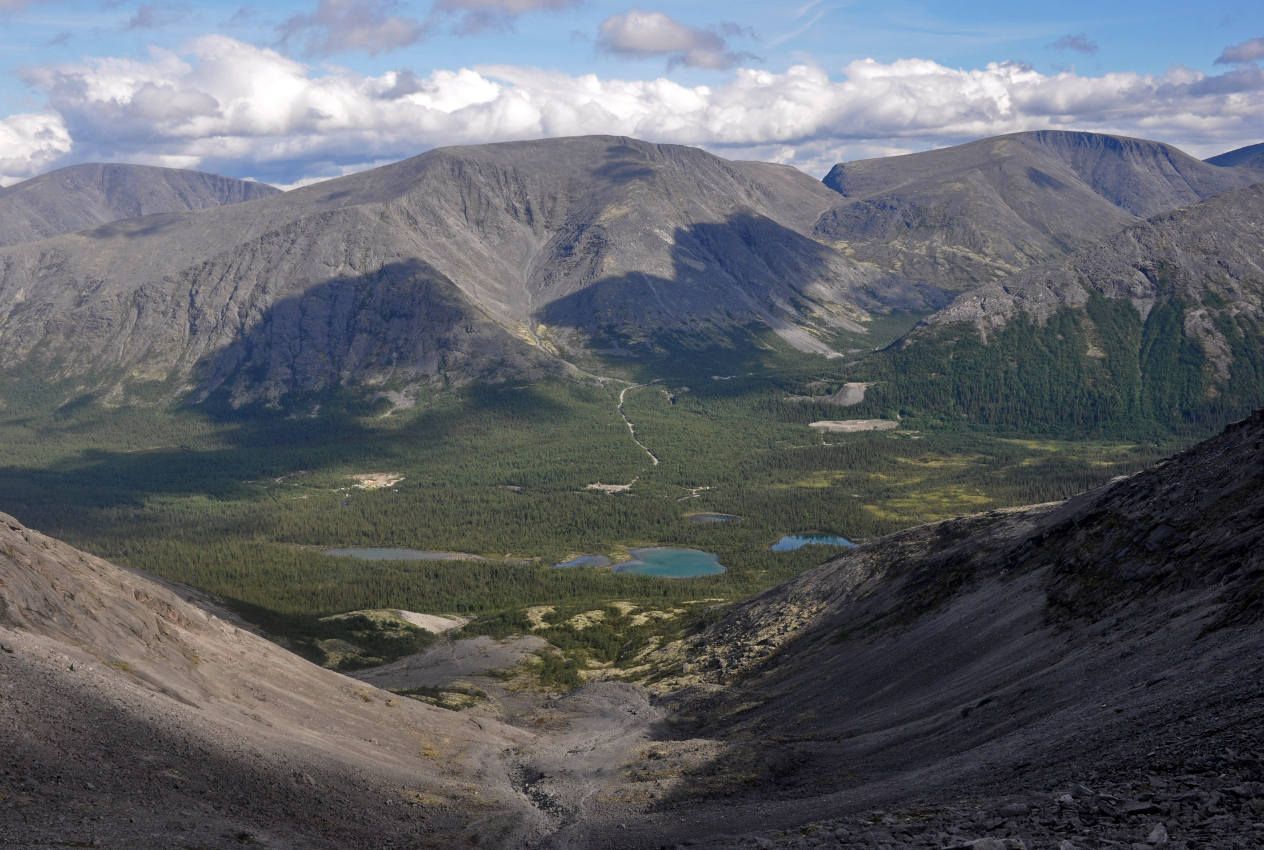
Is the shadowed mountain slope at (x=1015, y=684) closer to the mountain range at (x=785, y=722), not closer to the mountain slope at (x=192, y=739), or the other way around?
the mountain range at (x=785, y=722)

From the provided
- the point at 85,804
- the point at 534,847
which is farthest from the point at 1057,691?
the point at 85,804

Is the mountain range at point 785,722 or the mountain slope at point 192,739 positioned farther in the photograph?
the mountain slope at point 192,739

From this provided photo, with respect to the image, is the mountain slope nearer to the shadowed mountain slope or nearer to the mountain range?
the mountain range

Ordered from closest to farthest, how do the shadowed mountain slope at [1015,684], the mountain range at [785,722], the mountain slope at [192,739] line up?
the shadowed mountain slope at [1015,684]
the mountain range at [785,722]
the mountain slope at [192,739]

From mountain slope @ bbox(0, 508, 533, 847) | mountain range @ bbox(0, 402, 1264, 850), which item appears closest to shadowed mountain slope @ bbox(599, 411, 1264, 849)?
mountain range @ bbox(0, 402, 1264, 850)

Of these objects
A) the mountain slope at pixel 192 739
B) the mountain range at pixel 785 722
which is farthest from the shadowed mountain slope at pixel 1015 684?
the mountain slope at pixel 192 739

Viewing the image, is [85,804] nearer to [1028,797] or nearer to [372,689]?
[1028,797]
